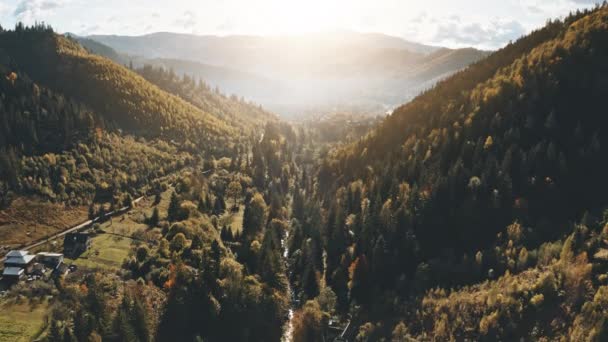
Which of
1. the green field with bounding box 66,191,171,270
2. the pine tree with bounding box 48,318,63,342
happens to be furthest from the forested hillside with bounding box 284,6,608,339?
the pine tree with bounding box 48,318,63,342

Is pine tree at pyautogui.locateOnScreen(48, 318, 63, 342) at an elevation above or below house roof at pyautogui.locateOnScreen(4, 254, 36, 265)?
below

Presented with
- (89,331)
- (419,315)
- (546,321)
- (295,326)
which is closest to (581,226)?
(546,321)

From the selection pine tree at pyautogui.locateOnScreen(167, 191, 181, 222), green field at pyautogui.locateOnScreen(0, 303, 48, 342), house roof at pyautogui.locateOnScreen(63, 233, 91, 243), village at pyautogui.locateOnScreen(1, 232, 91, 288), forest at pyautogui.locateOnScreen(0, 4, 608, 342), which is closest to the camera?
green field at pyautogui.locateOnScreen(0, 303, 48, 342)

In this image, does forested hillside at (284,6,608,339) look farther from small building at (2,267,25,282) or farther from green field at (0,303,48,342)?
small building at (2,267,25,282)

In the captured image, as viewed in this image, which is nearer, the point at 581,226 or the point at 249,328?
the point at 581,226

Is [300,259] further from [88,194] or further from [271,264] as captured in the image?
[88,194]

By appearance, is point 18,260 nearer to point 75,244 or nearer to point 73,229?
Result: point 75,244
